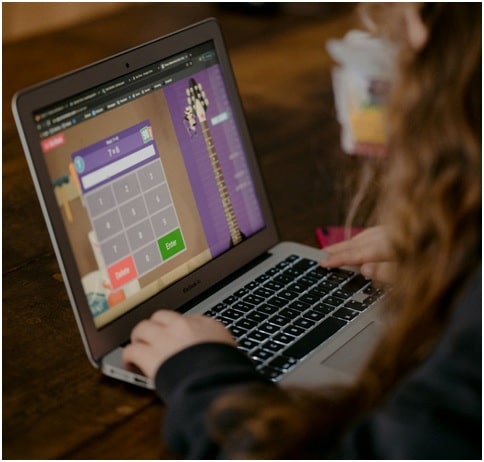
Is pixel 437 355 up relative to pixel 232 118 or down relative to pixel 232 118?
down

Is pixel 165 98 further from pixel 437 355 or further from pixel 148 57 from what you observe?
pixel 437 355

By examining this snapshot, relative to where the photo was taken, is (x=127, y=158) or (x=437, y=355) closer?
(x=437, y=355)

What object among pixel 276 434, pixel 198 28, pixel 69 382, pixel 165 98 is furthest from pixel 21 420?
pixel 198 28

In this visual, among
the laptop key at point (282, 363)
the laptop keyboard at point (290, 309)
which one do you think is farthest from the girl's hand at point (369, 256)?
the laptop key at point (282, 363)

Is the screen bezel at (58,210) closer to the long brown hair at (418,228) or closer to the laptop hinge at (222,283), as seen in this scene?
the laptop hinge at (222,283)

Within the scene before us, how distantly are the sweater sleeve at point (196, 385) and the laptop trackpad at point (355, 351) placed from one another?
5.0 inches

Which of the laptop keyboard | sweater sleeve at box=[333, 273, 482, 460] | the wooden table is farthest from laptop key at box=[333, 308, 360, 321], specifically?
sweater sleeve at box=[333, 273, 482, 460]

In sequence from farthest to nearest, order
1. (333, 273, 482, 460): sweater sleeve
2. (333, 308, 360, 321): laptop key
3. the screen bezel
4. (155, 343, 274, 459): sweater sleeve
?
(333, 308, 360, 321): laptop key
the screen bezel
(155, 343, 274, 459): sweater sleeve
(333, 273, 482, 460): sweater sleeve

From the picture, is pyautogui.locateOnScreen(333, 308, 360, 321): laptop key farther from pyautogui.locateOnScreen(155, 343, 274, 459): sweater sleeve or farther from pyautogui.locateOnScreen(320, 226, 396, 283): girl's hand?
pyautogui.locateOnScreen(155, 343, 274, 459): sweater sleeve

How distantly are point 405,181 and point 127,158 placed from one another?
396mm

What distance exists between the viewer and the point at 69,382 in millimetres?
1127

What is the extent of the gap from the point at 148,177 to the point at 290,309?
9.5 inches

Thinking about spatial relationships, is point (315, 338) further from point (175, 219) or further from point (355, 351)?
point (175, 219)

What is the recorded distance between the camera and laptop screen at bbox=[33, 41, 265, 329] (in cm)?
112
